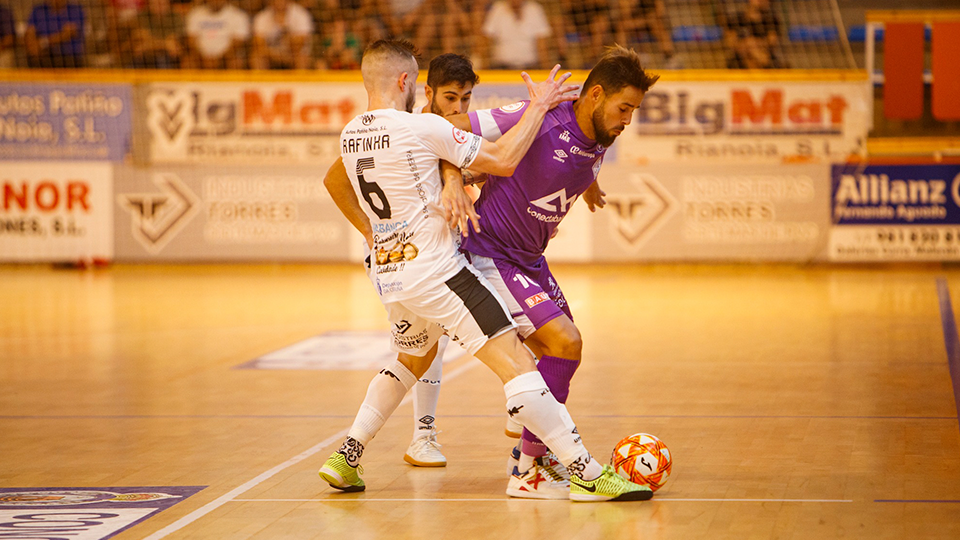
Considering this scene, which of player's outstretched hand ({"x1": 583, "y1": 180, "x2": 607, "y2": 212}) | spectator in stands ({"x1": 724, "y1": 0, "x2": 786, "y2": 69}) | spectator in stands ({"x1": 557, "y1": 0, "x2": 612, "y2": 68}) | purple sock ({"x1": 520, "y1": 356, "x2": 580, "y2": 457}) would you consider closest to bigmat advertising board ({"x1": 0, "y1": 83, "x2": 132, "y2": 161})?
spectator in stands ({"x1": 557, "y1": 0, "x2": 612, "y2": 68})

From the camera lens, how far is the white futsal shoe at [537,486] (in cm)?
485

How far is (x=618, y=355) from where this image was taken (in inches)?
357

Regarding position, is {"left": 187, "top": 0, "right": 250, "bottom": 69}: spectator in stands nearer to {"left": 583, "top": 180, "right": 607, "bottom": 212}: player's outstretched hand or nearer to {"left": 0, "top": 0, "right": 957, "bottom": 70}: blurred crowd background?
{"left": 0, "top": 0, "right": 957, "bottom": 70}: blurred crowd background

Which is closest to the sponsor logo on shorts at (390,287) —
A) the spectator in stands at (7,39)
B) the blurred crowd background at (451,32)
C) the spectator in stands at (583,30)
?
the blurred crowd background at (451,32)

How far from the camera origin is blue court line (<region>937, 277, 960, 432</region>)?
24.7 ft

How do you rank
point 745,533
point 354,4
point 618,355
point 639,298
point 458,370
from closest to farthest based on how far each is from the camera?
1. point 745,533
2. point 458,370
3. point 618,355
4. point 639,298
5. point 354,4

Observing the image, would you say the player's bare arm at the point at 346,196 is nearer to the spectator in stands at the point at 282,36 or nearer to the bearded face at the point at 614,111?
the bearded face at the point at 614,111

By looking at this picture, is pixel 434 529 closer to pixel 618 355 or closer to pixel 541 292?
pixel 541 292

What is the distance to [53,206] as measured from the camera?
16.6m

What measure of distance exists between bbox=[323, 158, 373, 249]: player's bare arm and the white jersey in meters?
0.34

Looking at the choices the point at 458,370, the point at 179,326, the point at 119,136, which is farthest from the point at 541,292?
the point at 119,136

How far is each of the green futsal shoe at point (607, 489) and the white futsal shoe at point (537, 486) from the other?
0.12m

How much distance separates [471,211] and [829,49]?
14.0 m

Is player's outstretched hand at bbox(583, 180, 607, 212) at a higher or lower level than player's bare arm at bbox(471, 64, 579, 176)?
lower
